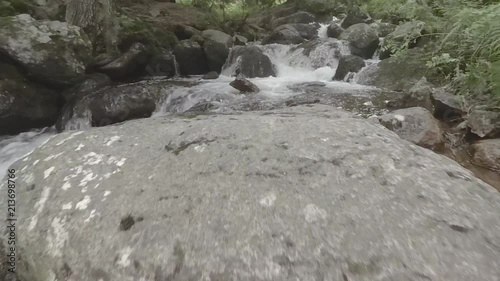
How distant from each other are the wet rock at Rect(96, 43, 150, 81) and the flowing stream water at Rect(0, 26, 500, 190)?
89 cm

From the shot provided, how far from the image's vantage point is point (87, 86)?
6605 mm

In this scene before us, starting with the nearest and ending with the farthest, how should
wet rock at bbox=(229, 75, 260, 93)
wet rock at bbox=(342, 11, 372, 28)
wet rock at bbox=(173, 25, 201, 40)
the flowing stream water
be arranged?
the flowing stream water → wet rock at bbox=(229, 75, 260, 93) → wet rock at bbox=(173, 25, 201, 40) → wet rock at bbox=(342, 11, 372, 28)

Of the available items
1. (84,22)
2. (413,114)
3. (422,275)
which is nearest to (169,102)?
(84,22)

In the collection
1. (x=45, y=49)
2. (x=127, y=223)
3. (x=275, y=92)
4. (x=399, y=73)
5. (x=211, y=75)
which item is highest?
(x=127, y=223)

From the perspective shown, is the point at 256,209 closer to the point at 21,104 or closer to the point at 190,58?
the point at 21,104

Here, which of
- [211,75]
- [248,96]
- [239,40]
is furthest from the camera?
[239,40]

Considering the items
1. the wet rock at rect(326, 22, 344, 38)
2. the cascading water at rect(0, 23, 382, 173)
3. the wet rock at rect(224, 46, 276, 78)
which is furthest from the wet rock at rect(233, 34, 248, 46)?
the wet rock at rect(326, 22, 344, 38)

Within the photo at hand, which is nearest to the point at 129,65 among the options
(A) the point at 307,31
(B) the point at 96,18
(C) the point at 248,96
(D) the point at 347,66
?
(B) the point at 96,18

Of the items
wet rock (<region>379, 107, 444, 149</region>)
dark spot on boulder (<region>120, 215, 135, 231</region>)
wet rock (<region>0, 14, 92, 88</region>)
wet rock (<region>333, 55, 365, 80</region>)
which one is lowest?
wet rock (<region>333, 55, 365, 80</region>)

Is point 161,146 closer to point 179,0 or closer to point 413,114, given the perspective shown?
point 413,114

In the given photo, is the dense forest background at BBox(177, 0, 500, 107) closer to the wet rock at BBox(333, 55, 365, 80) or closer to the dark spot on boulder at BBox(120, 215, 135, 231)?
the wet rock at BBox(333, 55, 365, 80)

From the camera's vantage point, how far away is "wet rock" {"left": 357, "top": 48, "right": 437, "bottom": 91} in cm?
662

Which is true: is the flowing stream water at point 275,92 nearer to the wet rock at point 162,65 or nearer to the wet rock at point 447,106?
the wet rock at point 162,65

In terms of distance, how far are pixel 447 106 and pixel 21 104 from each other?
6955 mm
